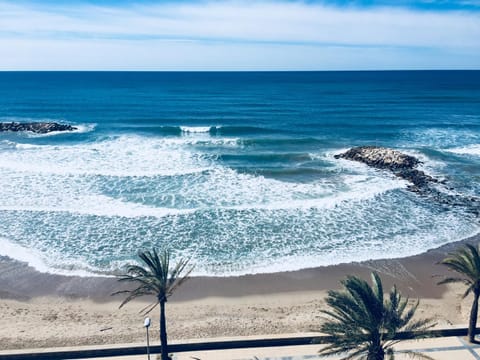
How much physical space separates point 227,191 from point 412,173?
2004 centimetres

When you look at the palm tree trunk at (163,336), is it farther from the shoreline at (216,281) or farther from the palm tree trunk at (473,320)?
the palm tree trunk at (473,320)

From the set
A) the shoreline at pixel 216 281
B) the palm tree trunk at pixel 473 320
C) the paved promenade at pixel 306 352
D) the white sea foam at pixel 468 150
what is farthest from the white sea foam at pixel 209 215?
the white sea foam at pixel 468 150

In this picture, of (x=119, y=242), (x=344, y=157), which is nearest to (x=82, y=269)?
(x=119, y=242)

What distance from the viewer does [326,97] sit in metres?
106

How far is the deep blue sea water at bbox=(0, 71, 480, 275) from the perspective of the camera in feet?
94.5

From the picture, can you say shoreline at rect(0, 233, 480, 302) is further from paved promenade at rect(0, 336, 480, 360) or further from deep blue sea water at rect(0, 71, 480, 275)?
paved promenade at rect(0, 336, 480, 360)

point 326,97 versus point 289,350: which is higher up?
point 326,97

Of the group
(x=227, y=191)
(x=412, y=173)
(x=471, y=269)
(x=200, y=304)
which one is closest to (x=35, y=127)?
(x=227, y=191)

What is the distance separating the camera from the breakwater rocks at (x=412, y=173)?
3730 centimetres

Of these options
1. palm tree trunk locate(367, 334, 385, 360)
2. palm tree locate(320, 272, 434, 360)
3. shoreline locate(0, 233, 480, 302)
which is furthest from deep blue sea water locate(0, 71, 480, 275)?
palm tree trunk locate(367, 334, 385, 360)

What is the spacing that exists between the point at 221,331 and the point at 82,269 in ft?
35.3

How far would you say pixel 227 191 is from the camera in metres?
39.0

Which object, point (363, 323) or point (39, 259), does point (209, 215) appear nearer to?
point (39, 259)

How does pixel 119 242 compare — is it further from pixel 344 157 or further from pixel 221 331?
pixel 344 157
